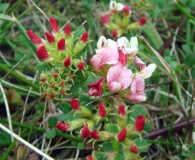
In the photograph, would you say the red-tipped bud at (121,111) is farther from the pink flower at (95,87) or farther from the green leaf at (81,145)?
the green leaf at (81,145)

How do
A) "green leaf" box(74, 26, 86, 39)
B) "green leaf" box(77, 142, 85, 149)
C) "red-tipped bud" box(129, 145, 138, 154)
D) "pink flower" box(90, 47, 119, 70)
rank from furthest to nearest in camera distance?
"green leaf" box(77, 142, 85, 149) → "green leaf" box(74, 26, 86, 39) → "pink flower" box(90, 47, 119, 70) → "red-tipped bud" box(129, 145, 138, 154)

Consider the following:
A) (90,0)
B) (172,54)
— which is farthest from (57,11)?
(172,54)

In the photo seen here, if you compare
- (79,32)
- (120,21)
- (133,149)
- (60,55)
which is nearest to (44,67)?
(60,55)

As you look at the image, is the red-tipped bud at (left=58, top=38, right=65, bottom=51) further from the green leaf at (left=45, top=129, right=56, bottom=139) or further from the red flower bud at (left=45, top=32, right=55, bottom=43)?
the green leaf at (left=45, top=129, right=56, bottom=139)

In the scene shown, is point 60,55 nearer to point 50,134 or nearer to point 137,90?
point 137,90

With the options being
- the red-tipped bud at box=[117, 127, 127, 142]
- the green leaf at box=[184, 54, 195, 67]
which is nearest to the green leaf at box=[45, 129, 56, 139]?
the red-tipped bud at box=[117, 127, 127, 142]

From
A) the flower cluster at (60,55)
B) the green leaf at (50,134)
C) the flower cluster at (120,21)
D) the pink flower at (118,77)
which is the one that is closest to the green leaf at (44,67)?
the flower cluster at (60,55)

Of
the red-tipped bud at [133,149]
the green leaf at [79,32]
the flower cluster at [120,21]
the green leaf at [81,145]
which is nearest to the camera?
the red-tipped bud at [133,149]
